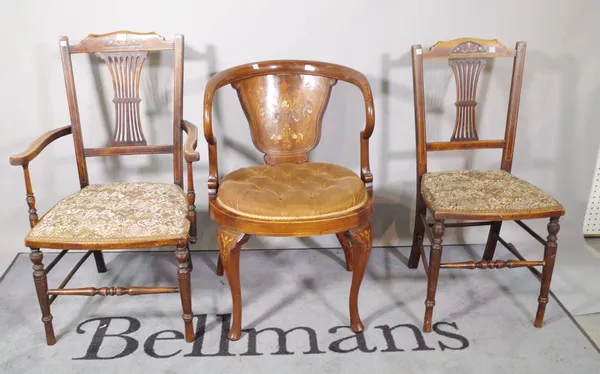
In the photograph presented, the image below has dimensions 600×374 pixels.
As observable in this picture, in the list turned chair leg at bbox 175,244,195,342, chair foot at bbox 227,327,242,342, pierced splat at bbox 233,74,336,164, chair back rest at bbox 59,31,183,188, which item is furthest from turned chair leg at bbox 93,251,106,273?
pierced splat at bbox 233,74,336,164

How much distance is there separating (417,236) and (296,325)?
0.72 metres

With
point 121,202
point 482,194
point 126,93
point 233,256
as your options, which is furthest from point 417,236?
point 126,93

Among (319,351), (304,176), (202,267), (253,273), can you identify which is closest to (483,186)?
(304,176)

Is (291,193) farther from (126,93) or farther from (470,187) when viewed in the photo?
(126,93)

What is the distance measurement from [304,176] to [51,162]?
133 centimetres

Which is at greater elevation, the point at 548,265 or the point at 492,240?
the point at 548,265

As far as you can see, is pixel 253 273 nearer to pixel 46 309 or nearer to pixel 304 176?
pixel 304 176

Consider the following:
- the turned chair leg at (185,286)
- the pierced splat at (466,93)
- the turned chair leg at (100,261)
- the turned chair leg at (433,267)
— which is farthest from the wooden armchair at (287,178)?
the turned chair leg at (100,261)

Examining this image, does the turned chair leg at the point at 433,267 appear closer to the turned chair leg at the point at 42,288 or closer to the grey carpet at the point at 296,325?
the grey carpet at the point at 296,325

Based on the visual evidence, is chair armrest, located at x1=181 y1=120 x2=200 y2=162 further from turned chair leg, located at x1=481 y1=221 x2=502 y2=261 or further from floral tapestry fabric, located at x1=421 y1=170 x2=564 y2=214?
turned chair leg, located at x1=481 y1=221 x2=502 y2=261

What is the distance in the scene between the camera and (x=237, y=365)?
1.96m

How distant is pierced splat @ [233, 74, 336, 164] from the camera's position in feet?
7.27

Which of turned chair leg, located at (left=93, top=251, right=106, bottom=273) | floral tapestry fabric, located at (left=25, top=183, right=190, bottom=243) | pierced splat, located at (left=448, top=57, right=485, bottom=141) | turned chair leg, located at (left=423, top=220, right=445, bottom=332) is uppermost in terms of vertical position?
pierced splat, located at (left=448, top=57, right=485, bottom=141)

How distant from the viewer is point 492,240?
2.59 meters
